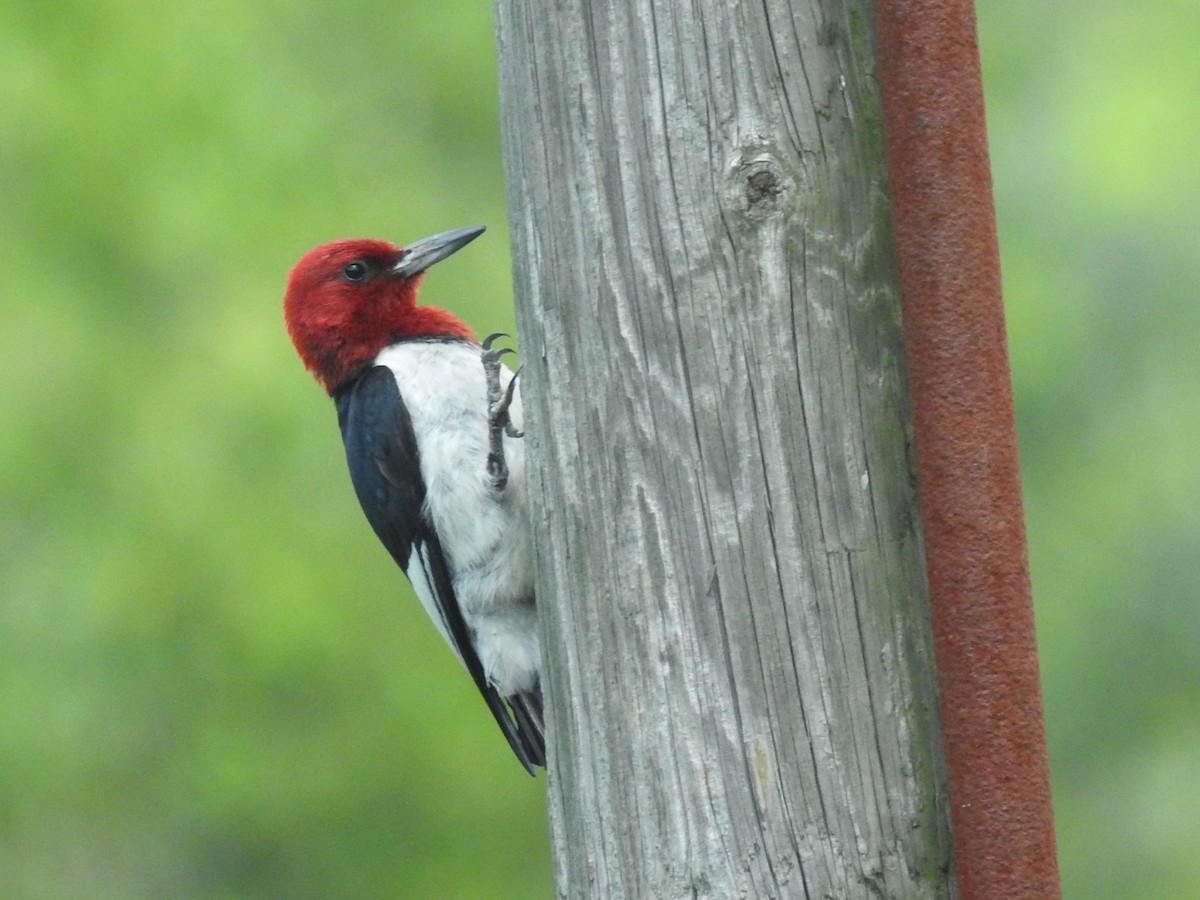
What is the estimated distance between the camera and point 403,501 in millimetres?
4551

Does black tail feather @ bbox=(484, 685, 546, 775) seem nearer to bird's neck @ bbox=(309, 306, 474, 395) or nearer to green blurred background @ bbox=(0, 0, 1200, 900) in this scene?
bird's neck @ bbox=(309, 306, 474, 395)

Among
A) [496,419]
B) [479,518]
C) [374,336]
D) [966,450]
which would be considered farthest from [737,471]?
[374,336]

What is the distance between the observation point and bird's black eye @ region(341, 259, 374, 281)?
5.12 m

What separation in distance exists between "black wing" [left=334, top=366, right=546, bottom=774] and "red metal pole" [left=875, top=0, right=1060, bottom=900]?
8.41ft

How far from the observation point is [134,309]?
7609mm

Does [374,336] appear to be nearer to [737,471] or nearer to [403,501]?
[403,501]

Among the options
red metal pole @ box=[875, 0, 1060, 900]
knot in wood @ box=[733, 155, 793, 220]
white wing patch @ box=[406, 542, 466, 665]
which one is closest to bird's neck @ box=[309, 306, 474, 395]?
white wing patch @ box=[406, 542, 466, 665]

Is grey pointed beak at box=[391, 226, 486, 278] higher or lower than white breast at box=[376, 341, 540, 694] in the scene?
higher

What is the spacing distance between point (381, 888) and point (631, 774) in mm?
5847

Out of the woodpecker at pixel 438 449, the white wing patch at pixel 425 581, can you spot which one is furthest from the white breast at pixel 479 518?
the white wing patch at pixel 425 581

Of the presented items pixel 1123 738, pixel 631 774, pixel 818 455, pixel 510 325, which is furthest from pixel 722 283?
pixel 1123 738

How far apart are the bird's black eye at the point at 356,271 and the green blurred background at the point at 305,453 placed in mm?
1843

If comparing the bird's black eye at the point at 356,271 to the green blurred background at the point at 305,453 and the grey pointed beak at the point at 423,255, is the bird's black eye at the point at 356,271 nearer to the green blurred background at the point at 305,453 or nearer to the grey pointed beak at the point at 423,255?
the grey pointed beak at the point at 423,255

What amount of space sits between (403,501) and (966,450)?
284 cm
